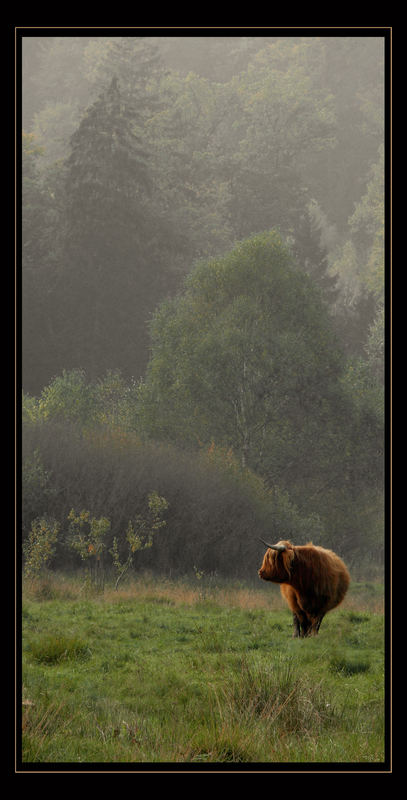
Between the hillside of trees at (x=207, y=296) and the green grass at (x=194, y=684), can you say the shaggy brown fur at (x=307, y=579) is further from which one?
the hillside of trees at (x=207, y=296)

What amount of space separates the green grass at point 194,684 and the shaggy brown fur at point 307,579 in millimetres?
437

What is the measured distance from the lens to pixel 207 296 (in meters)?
39.8

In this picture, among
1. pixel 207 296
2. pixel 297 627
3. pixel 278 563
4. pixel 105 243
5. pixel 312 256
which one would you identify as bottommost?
pixel 297 627

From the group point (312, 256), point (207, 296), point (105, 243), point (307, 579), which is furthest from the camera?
point (312, 256)

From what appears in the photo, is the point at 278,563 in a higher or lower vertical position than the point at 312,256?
lower

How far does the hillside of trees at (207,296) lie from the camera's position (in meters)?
31.9

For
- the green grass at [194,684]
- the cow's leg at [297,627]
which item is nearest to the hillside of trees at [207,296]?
the cow's leg at [297,627]

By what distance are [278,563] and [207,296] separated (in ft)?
89.3

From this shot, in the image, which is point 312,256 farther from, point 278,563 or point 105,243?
point 278,563

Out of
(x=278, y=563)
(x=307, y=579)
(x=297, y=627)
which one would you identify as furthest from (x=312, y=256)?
(x=278, y=563)

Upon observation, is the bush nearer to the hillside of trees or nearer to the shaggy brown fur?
the hillside of trees

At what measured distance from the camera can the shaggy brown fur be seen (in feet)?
45.1

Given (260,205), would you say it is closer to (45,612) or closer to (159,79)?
(159,79)

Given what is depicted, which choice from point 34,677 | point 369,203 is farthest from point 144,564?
point 369,203
